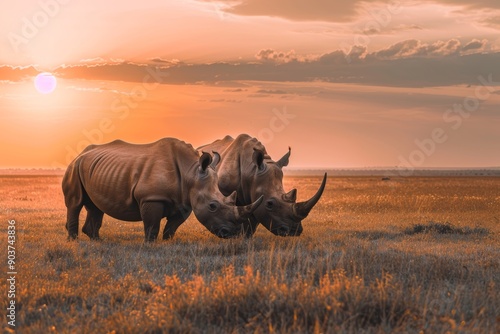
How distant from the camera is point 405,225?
55.1ft

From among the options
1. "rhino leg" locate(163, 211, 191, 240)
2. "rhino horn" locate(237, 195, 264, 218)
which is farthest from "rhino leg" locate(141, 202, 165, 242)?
"rhino horn" locate(237, 195, 264, 218)

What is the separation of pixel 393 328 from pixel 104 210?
24.1ft

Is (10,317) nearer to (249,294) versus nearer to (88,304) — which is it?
(88,304)

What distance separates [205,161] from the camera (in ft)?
34.6

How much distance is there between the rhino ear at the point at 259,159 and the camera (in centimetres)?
1103

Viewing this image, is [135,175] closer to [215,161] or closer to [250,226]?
[215,161]

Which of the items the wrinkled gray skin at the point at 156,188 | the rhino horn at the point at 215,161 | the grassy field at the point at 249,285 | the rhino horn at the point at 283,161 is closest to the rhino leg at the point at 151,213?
the wrinkled gray skin at the point at 156,188

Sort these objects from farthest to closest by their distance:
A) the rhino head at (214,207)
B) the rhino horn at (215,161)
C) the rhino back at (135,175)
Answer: the rhino horn at (215,161), the rhino back at (135,175), the rhino head at (214,207)

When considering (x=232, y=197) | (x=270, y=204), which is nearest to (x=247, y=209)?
(x=232, y=197)

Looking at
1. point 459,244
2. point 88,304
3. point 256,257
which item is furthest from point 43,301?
point 459,244

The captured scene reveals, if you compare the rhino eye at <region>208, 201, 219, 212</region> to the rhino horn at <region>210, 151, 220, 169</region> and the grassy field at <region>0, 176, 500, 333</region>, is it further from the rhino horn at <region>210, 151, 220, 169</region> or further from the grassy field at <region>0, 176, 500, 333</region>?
the rhino horn at <region>210, 151, 220, 169</region>

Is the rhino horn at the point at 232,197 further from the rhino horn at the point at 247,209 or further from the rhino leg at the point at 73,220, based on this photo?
Result: the rhino leg at the point at 73,220

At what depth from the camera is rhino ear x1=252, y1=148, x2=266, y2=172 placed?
36.2 ft

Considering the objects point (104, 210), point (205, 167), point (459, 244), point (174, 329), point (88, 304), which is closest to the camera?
point (174, 329)
